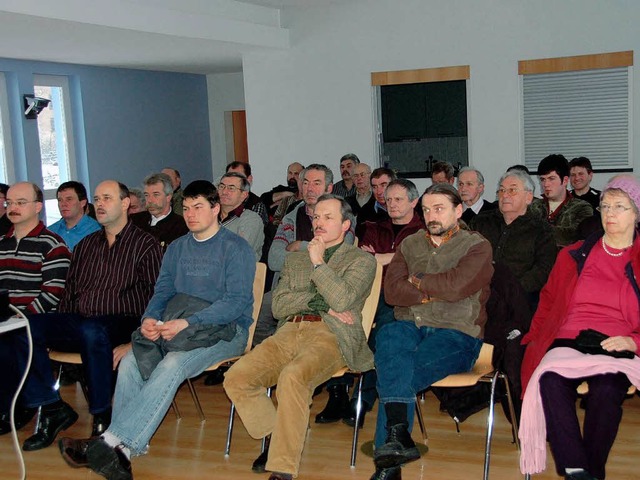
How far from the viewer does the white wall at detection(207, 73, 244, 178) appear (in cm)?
1296

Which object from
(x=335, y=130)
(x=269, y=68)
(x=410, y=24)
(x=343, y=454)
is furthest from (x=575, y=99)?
(x=343, y=454)

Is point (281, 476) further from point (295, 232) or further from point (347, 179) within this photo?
point (347, 179)

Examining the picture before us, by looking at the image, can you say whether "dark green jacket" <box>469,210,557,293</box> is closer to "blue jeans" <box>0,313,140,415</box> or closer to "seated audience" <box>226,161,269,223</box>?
"seated audience" <box>226,161,269,223</box>

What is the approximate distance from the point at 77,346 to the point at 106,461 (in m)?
0.84

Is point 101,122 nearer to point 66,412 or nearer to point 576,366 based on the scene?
point 66,412

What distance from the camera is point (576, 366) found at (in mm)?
3135

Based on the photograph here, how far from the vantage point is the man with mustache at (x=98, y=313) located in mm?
3961

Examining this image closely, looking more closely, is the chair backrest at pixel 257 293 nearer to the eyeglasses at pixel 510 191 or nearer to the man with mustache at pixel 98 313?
the man with mustache at pixel 98 313

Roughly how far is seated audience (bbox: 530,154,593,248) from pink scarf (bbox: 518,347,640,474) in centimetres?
218

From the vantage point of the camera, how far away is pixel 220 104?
43.4 feet

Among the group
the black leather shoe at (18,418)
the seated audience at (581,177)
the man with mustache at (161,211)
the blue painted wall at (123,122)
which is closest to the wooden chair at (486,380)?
the black leather shoe at (18,418)

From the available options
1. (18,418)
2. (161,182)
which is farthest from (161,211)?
(18,418)

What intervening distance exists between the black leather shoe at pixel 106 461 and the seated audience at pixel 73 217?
208cm

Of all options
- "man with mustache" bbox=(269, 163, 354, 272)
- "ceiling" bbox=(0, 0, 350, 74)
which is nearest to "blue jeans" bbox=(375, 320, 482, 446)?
"man with mustache" bbox=(269, 163, 354, 272)
